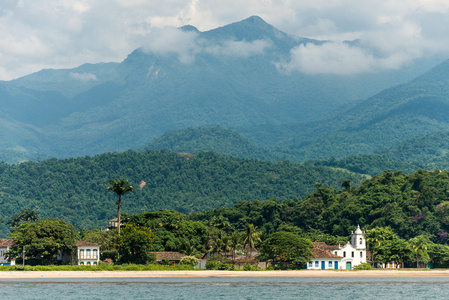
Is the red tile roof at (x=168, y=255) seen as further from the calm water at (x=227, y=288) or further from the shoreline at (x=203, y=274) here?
the calm water at (x=227, y=288)

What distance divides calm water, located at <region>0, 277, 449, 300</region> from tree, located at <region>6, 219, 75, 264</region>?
11.3m

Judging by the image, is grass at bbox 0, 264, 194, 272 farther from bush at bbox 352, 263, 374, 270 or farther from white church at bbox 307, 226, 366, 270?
bush at bbox 352, 263, 374, 270

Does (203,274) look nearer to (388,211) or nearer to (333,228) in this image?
(333,228)

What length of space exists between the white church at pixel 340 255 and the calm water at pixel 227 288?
11503 millimetres

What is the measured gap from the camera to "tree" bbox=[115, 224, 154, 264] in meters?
119

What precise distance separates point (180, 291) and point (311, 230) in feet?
295

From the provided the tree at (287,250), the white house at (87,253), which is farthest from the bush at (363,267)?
the white house at (87,253)

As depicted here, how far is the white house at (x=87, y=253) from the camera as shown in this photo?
133375 mm

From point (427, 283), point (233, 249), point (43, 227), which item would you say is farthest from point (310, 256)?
point (43, 227)

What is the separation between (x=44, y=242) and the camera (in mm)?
120188

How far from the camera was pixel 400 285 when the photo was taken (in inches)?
4186

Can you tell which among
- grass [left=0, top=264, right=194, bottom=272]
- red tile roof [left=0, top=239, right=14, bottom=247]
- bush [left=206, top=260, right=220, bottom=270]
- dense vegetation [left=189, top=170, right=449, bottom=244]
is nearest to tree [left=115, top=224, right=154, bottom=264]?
grass [left=0, top=264, right=194, bottom=272]

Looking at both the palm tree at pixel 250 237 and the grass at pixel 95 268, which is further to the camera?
the palm tree at pixel 250 237

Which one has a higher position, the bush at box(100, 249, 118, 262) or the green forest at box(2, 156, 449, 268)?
the green forest at box(2, 156, 449, 268)
